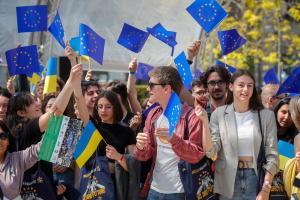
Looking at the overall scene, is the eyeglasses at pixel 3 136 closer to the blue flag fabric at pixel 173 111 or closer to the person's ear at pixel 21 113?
the person's ear at pixel 21 113

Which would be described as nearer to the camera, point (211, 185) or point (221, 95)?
point (211, 185)

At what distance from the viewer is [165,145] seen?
496 cm

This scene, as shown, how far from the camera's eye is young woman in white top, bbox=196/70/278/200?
4.81 meters

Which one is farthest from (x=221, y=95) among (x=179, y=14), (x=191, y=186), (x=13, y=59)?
(x=179, y=14)

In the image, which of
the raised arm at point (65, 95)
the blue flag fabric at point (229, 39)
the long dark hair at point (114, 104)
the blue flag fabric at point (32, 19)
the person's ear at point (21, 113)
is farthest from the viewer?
the blue flag fabric at point (229, 39)

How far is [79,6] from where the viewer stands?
34.4ft

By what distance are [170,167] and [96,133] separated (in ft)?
2.53

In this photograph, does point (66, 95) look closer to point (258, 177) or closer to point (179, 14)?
point (258, 177)

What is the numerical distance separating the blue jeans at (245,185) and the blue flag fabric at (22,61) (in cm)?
363

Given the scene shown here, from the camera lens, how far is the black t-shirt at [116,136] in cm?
535

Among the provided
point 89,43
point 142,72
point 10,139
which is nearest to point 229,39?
point 142,72

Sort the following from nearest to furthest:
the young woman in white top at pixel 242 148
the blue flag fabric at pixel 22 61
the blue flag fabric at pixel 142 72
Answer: the young woman in white top at pixel 242 148 → the blue flag fabric at pixel 22 61 → the blue flag fabric at pixel 142 72

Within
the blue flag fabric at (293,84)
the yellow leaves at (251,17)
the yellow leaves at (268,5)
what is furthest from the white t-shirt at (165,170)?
the yellow leaves at (251,17)

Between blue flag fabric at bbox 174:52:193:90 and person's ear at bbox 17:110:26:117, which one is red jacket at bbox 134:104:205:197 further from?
person's ear at bbox 17:110:26:117
